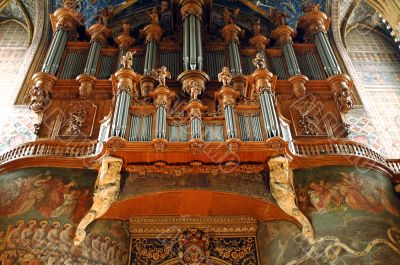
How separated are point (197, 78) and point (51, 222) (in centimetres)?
619

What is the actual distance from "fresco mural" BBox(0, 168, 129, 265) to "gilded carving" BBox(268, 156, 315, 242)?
4.10 metres

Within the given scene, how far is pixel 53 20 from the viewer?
17.0 metres

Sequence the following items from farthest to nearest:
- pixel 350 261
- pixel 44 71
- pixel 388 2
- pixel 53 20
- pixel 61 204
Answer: pixel 53 20 → pixel 388 2 → pixel 44 71 → pixel 61 204 → pixel 350 261

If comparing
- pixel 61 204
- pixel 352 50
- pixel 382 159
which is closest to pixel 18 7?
pixel 61 204

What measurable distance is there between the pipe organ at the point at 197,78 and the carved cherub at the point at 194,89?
30mm

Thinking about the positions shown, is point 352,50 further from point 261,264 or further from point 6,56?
point 6,56

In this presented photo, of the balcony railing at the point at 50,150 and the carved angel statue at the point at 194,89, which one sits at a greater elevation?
the carved angel statue at the point at 194,89

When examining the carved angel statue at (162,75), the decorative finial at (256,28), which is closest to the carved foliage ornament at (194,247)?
the carved angel statue at (162,75)

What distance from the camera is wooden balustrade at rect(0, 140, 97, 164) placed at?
11852 millimetres

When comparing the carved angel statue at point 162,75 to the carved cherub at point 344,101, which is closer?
the carved angel statue at point 162,75

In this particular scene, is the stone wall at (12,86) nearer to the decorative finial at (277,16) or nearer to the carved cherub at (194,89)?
the carved cherub at (194,89)

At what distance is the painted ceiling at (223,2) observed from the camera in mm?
18516

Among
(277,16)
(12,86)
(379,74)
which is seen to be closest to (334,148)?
(379,74)

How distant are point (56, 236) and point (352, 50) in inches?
545
